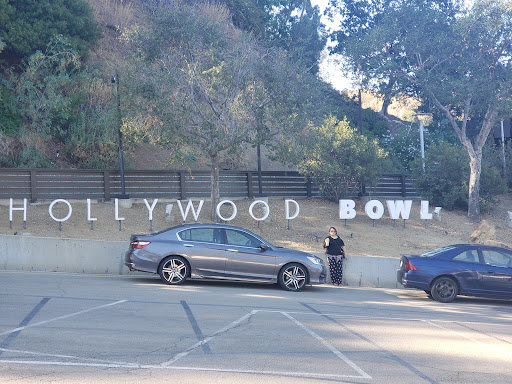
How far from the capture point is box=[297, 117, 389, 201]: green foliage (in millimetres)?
28184

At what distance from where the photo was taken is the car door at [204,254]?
44.7 feet

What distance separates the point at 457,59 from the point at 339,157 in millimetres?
7983

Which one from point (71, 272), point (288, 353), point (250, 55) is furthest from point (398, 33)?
point (288, 353)

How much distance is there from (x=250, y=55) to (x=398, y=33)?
31.5ft

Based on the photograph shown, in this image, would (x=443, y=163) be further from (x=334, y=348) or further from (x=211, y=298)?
(x=334, y=348)

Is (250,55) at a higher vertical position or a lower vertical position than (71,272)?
higher

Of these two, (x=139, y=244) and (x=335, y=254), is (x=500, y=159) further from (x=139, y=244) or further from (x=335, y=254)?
(x=139, y=244)

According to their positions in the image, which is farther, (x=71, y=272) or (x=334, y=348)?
(x=71, y=272)

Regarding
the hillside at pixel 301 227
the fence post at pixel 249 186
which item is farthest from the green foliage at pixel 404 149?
the fence post at pixel 249 186

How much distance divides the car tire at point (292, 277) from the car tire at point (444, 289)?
121 inches

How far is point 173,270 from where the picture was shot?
1358 centimetres

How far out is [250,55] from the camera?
24203 mm

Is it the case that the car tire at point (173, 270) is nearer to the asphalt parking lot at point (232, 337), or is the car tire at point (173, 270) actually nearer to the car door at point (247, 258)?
the asphalt parking lot at point (232, 337)

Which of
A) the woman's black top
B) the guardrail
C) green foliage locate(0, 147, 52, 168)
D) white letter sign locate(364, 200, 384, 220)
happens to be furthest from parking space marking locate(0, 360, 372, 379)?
green foliage locate(0, 147, 52, 168)
